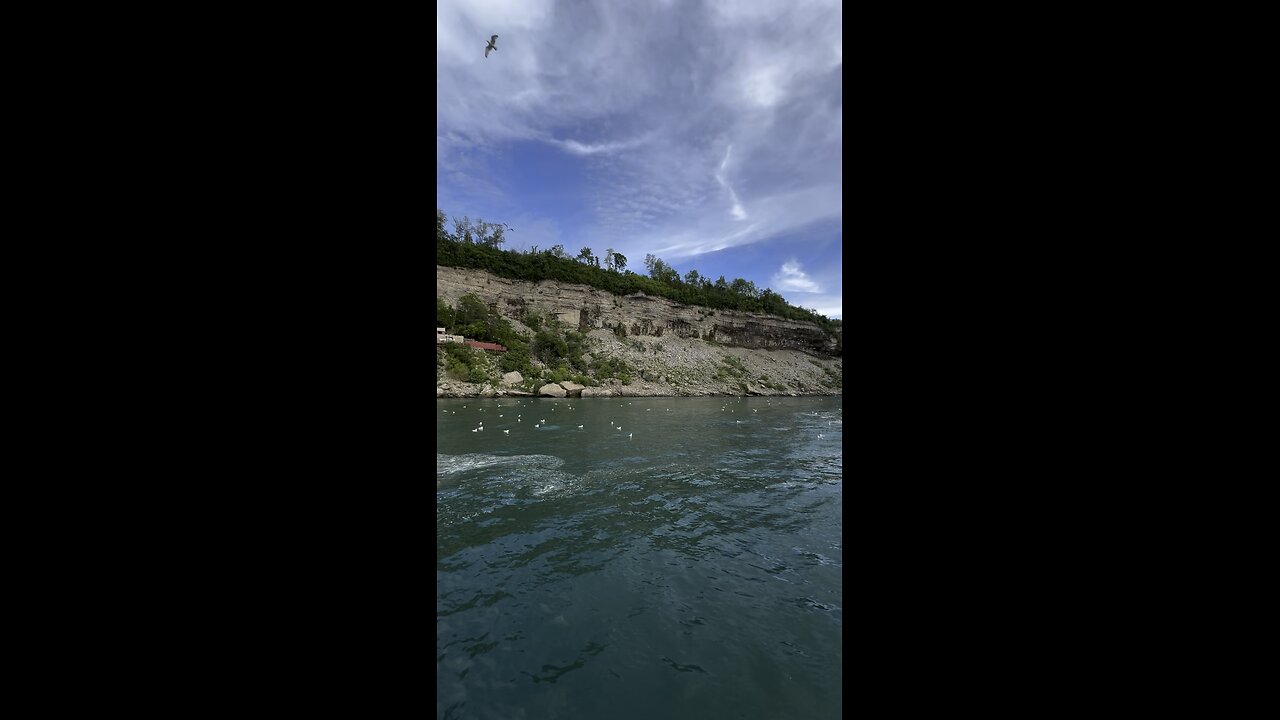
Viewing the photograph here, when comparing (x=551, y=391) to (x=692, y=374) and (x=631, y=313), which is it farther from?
(x=631, y=313)

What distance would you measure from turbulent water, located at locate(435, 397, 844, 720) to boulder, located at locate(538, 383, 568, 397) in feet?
63.0

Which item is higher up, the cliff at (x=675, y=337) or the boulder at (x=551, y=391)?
the cliff at (x=675, y=337)

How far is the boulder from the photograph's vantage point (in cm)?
3078

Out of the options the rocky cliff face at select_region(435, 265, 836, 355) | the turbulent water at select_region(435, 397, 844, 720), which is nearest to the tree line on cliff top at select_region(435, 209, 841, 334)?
the rocky cliff face at select_region(435, 265, 836, 355)

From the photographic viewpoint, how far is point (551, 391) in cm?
3094

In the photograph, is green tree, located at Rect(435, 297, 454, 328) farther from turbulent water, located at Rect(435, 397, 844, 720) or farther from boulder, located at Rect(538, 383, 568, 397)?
turbulent water, located at Rect(435, 397, 844, 720)

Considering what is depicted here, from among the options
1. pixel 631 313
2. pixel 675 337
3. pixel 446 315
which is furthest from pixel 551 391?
pixel 675 337

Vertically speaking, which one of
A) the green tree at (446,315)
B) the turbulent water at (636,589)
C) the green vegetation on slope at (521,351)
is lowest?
the turbulent water at (636,589)

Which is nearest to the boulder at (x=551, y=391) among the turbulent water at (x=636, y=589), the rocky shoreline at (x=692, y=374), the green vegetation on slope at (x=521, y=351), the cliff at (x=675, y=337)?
the rocky shoreline at (x=692, y=374)

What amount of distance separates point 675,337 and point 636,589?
40710 mm

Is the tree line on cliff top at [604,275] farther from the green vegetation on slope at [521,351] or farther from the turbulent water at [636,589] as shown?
the turbulent water at [636,589]

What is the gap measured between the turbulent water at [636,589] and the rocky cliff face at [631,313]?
96.8 ft

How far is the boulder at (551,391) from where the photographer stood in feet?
101
